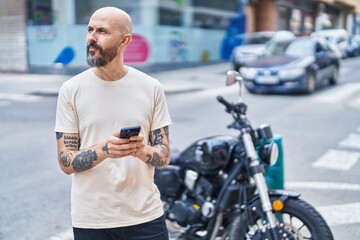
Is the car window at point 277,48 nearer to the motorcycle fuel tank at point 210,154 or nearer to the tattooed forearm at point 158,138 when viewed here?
the motorcycle fuel tank at point 210,154

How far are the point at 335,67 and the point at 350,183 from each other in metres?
10.5

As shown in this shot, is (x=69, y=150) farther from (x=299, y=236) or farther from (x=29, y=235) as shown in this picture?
(x=29, y=235)

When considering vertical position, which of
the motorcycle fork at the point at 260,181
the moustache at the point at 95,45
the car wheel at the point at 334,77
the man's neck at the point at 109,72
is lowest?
the car wheel at the point at 334,77

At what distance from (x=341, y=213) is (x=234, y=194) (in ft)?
5.92

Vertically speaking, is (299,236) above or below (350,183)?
above

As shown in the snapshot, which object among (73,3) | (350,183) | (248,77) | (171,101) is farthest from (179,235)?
(73,3)

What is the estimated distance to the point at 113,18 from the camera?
2.06m

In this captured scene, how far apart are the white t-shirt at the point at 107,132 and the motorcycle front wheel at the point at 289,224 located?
1.14 m

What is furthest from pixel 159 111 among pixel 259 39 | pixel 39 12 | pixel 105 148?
pixel 259 39

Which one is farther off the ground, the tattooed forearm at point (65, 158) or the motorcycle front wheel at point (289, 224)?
the tattooed forearm at point (65, 158)

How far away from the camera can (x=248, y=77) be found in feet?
42.9

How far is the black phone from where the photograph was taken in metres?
1.86

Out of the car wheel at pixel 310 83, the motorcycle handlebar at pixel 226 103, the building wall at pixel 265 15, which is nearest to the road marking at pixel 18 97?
the car wheel at pixel 310 83

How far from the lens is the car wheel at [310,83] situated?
1295 centimetres
